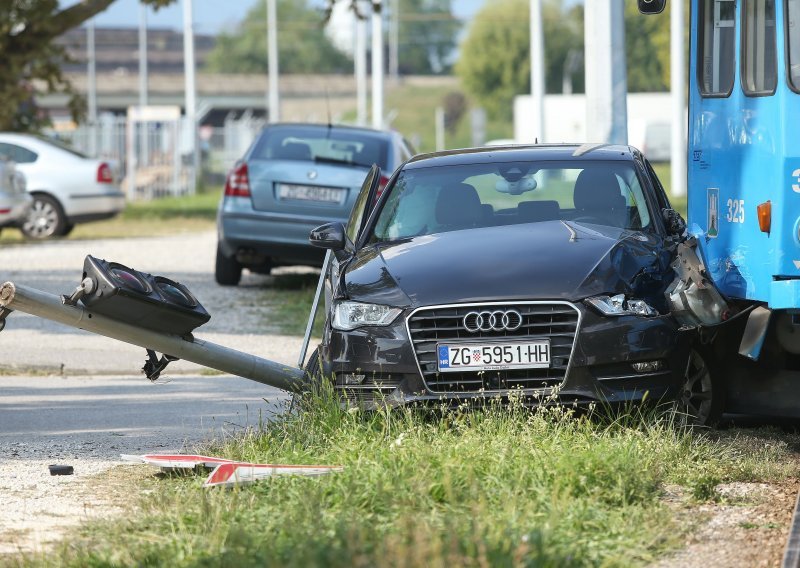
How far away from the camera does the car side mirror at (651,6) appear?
9.38 metres

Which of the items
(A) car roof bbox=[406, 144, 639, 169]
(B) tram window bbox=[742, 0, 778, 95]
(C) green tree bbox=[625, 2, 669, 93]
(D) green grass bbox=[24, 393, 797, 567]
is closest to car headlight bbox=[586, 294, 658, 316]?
(D) green grass bbox=[24, 393, 797, 567]

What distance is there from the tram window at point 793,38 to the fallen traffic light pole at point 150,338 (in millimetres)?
2922

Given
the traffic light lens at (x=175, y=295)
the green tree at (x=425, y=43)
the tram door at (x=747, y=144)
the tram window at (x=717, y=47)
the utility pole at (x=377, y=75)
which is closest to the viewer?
the traffic light lens at (x=175, y=295)

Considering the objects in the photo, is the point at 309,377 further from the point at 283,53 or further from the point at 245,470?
the point at 283,53

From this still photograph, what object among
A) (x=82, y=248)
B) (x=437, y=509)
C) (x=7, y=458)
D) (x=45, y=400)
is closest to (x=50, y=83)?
(x=82, y=248)

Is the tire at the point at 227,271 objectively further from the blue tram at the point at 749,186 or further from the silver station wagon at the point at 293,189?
the blue tram at the point at 749,186

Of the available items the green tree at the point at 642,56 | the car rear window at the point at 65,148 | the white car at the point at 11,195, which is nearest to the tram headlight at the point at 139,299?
the white car at the point at 11,195

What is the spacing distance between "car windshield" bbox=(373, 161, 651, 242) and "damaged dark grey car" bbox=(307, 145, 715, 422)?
0.07 m

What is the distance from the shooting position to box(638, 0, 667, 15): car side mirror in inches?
369

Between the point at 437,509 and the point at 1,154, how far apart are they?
21.3 meters

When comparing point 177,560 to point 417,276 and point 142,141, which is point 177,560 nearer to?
point 417,276

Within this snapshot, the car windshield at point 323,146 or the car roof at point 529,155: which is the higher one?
the car windshield at point 323,146

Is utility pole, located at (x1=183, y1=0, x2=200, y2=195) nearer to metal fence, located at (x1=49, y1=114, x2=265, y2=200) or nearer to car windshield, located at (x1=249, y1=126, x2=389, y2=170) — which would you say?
metal fence, located at (x1=49, y1=114, x2=265, y2=200)

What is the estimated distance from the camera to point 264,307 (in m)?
15.9
